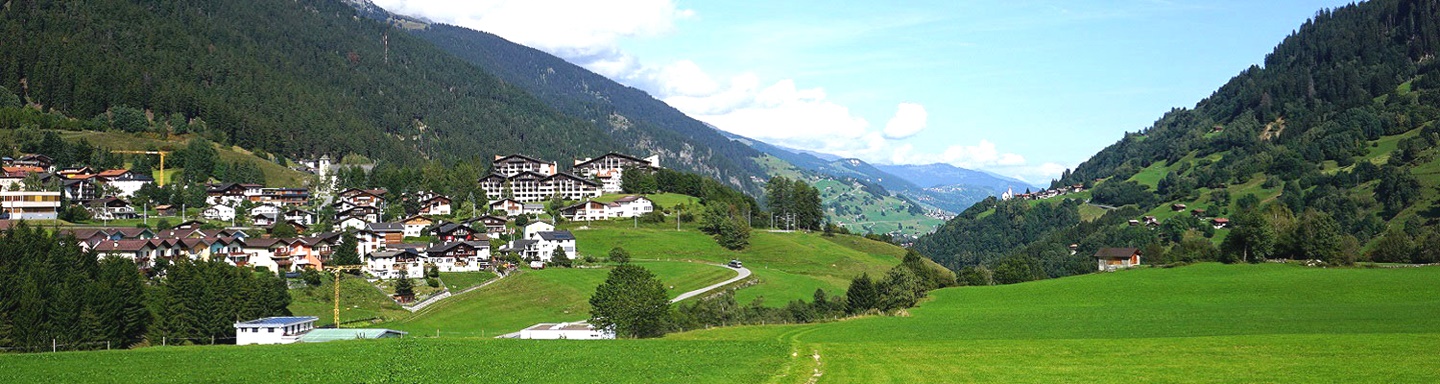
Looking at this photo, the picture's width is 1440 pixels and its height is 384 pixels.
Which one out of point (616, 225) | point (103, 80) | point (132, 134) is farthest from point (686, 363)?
point (103, 80)

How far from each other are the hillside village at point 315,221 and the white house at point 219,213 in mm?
138

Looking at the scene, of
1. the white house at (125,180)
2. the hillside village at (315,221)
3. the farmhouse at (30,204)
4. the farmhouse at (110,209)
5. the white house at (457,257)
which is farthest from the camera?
the white house at (125,180)

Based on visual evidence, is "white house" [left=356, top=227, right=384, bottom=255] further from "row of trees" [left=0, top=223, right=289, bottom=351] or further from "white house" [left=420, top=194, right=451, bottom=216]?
"row of trees" [left=0, top=223, right=289, bottom=351]

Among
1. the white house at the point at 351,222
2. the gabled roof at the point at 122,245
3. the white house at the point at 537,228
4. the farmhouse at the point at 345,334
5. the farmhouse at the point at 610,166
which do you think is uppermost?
the farmhouse at the point at 610,166

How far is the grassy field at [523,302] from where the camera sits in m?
72.9

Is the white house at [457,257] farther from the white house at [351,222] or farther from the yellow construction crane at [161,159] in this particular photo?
the yellow construction crane at [161,159]

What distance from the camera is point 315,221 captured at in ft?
416

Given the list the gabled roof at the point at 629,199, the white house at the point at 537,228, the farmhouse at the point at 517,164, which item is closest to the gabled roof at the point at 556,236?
the white house at the point at 537,228

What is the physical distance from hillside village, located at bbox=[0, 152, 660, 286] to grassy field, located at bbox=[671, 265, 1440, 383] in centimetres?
4572

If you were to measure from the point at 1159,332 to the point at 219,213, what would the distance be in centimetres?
10756

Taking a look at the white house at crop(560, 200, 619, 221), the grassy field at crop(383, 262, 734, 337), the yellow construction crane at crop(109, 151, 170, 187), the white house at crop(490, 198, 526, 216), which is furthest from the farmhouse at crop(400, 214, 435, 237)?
the yellow construction crane at crop(109, 151, 170, 187)

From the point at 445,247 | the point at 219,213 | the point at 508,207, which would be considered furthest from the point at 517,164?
the point at 445,247

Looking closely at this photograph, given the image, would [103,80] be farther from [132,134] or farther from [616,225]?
[616,225]

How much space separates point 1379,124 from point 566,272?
169 metres
